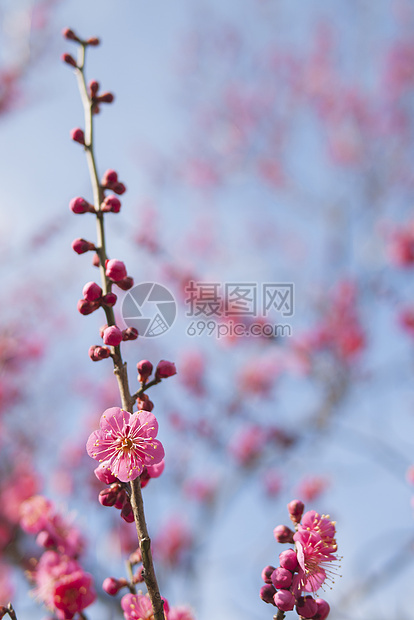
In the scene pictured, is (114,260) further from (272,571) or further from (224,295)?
(224,295)

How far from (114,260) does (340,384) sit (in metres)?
5.85

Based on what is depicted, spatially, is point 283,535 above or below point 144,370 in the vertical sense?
below

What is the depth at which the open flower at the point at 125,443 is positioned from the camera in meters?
1.42

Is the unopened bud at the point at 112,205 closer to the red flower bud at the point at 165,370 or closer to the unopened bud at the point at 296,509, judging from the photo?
the red flower bud at the point at 165,370

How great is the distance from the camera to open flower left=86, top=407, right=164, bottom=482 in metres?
1.42

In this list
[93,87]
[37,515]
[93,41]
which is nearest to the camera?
[37,515]

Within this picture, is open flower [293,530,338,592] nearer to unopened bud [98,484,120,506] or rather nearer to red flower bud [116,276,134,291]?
unopened bud [98,484,120,506]

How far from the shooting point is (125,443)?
4.91 feet

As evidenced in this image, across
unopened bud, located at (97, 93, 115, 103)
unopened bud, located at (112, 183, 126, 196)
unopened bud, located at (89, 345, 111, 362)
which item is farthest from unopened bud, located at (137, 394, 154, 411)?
unopened bud, located at (97, 93, 115, 103)

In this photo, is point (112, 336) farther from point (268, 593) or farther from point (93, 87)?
point (93, 87)

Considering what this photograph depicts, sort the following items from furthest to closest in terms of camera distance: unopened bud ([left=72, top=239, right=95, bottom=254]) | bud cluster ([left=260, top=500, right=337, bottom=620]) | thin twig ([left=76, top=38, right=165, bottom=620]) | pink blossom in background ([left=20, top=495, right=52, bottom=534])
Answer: pink blossom in background ([left=20, top=495, right=52, bottom=534])
unopened bud ([left=72, top=239, right=95, bottom=254])
bud cluster ([left=260, top=500, right=337, bottom=620])
thin twig ([left=76, top=38, right=165, bottom=620])

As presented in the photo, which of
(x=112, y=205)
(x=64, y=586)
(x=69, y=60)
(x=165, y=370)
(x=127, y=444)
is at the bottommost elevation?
(x=64, y=586)

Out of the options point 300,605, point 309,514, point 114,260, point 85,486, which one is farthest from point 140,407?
point 85,486

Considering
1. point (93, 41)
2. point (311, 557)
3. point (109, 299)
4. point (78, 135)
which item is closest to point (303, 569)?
point (311, 557)
